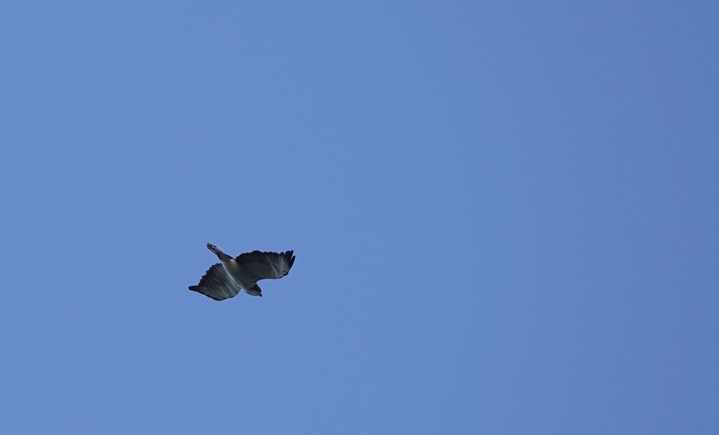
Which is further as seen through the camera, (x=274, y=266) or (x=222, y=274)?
(x=222, y=274)

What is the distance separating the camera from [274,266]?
2509 centimetres

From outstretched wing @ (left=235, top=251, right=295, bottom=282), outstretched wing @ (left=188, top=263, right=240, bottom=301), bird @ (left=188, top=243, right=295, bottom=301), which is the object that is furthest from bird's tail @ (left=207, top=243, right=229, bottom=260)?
outstretched wing @ (left=188, top=263, right=240, bottom=301)

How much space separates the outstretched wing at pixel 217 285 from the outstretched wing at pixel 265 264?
1218 mm

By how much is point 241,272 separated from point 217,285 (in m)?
1.64

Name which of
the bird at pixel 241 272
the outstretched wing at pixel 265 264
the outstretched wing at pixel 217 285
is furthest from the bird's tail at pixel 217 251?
the outstretched wing at pixel 217 285

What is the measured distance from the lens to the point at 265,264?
2517 centimetres

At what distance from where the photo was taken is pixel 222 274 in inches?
1071

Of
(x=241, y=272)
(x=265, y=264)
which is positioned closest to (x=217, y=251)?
(x=241, y=272)

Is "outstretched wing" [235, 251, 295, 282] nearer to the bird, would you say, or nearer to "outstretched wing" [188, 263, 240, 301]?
the bird

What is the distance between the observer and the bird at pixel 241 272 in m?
24.9

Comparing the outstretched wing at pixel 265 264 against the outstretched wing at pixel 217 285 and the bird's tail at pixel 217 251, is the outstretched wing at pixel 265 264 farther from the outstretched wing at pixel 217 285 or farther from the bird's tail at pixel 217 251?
the outstretched wing at pixel 217 285

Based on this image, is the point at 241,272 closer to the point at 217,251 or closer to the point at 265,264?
the point at 217,251

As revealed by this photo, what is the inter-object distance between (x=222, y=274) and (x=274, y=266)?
108 inches

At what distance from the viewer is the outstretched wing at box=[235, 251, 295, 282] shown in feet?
80.9
